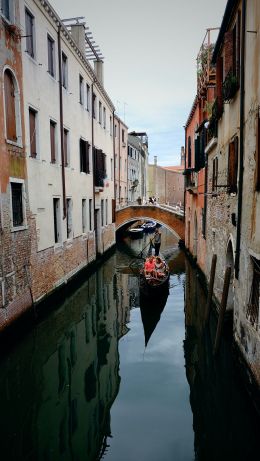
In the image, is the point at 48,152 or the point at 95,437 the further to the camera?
the point at 48,152

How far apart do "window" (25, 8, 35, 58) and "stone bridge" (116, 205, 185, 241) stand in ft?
45.2

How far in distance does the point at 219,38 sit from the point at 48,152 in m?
5.49

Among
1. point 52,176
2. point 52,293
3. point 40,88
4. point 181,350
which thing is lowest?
point 181,350

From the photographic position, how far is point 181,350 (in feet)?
26.0

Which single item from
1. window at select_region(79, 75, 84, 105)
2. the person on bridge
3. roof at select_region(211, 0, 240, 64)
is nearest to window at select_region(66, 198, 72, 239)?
the person on bridge

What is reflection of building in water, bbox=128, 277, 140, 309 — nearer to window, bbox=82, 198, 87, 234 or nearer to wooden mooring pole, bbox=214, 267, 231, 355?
window, bbox=82, 198, 87, 234

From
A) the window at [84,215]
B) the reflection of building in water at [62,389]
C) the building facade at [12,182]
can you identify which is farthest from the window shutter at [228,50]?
the window at [84,215]

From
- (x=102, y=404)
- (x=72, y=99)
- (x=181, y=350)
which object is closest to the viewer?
(x=102, y=404)

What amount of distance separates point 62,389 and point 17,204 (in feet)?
14.0

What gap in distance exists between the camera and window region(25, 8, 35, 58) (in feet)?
27.8

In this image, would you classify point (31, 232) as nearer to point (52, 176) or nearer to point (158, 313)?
point (52, 176)

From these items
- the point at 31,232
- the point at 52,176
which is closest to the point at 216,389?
the point at 31,232

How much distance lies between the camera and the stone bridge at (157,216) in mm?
21250

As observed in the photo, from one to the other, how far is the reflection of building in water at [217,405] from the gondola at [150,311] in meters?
1.13
